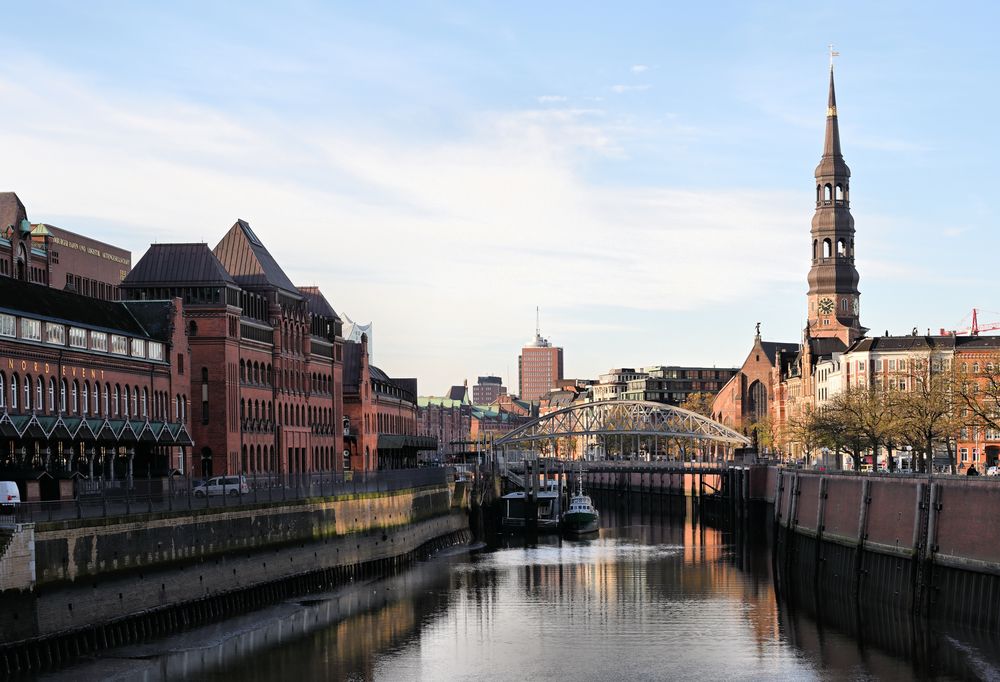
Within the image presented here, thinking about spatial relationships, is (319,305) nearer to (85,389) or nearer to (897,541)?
(85,389)

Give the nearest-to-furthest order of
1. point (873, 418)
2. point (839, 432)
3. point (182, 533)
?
point (182, 533) → point (873, 418) → point (839, 432)

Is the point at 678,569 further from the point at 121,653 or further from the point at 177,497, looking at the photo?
the point at 121,653

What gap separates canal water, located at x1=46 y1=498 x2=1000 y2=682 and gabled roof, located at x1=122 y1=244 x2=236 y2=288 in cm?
2984

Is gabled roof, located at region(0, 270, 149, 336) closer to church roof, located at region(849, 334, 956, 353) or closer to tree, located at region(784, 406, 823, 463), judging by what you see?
tree, located at region(784, 406, 823, 463)

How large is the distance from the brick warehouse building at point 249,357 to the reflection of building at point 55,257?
13.4 m

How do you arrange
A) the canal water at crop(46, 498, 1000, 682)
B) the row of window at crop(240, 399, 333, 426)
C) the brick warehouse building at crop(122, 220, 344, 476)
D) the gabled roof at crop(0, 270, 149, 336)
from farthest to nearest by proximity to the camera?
the row of window at crop(240, 399, 333, 426) < the brick warehouse building at crop(122, 220, 344, 476) < the gabled roof at crop(0, 270, 149, 336) < the canal water at crop(46, 498, 1000, 682)

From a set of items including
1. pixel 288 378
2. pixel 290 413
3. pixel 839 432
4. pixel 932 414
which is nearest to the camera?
pixel 932 414

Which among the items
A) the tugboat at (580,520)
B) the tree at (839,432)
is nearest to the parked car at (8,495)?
the tree at (839,432)

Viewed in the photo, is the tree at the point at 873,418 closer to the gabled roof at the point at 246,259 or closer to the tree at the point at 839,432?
the tree at the point at 839,432

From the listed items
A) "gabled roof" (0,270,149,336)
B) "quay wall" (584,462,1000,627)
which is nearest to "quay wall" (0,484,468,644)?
"gabled roof" (0,270,149,336)

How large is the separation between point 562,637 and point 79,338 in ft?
119

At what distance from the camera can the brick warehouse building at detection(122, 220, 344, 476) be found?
380 feet

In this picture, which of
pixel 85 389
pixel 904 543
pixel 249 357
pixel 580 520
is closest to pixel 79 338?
pixel 85 389

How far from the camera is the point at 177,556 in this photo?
221ft
